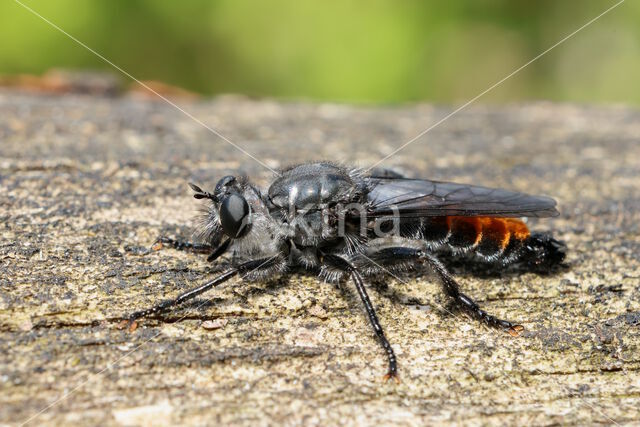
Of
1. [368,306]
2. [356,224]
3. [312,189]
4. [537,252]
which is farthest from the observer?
[356,224]

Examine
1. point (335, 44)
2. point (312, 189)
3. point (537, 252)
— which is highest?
point (335, 44)

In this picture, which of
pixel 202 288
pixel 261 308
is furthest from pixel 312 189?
pixel 202 288

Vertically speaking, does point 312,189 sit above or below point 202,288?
above

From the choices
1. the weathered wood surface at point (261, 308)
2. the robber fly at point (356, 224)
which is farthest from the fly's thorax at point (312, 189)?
the weathered wood surface at point (261, 308)

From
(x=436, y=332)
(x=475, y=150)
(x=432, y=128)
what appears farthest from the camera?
(x=432, y=128)

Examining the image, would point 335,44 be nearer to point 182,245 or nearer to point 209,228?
point 209,228

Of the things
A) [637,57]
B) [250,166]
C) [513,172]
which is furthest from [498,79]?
[250,166]

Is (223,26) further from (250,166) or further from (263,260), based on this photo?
(263,260)
